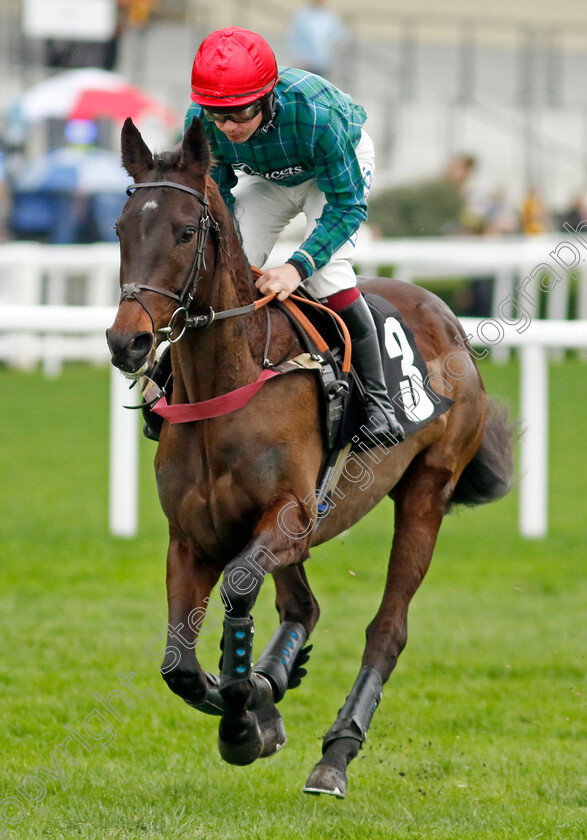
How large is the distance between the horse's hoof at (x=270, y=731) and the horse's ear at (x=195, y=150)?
1744mm

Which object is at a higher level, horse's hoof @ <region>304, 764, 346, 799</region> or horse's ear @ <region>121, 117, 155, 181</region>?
horse's ear @ <region>121, 117, 155, 181</region>

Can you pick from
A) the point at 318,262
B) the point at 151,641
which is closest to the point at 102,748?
the point at 151,641

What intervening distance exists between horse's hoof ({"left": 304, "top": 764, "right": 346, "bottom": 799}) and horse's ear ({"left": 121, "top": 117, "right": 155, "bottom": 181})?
1.78 meters

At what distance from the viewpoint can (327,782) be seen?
3955 millimetres

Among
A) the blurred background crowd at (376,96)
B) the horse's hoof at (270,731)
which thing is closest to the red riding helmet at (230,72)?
the horse's hoof at (270,731)

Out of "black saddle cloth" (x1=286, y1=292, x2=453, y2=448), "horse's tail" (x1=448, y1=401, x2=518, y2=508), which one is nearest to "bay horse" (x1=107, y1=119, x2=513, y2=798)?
"black saddle cloth" (x1=286, y1=292, x2=453, y2=448)

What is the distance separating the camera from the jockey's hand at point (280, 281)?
4.15 metres

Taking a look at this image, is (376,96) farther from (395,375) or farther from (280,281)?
(280,281)

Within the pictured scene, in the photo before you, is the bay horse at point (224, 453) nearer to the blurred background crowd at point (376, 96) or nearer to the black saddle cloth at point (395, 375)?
the black saddle cloth at point (395, 375)

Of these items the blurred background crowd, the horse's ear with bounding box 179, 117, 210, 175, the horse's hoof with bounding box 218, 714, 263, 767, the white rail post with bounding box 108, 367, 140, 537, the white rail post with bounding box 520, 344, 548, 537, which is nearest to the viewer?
the horse's ear with bounding box 179, 117, 210, 175

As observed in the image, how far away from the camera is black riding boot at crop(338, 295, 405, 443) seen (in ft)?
14.9

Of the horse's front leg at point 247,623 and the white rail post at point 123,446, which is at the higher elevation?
the horse's front leg at point 247,623

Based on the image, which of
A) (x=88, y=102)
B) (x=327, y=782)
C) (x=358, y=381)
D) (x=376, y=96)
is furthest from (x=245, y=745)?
(x=376, y=96)

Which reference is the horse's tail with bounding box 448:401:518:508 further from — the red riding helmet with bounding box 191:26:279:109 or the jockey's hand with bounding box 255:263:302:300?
the red riding helmet with bounding box 191:26:279:109
